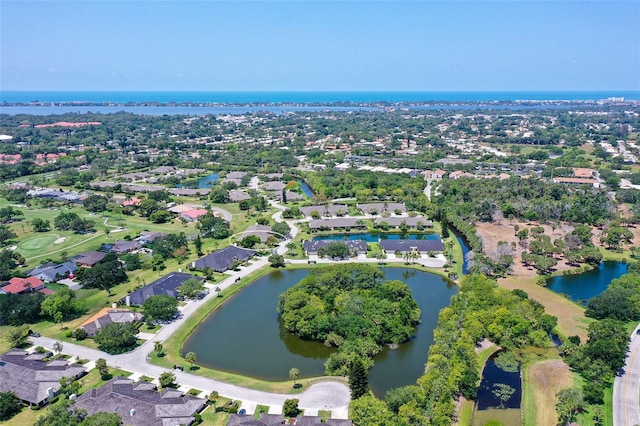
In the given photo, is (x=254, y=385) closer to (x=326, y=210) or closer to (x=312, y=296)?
(x=312, y=296)

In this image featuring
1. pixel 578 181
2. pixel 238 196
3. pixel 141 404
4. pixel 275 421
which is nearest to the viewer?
pixel 275 421

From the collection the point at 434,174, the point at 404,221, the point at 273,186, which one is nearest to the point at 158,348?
the point at 404,221

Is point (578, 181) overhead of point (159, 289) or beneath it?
overhead

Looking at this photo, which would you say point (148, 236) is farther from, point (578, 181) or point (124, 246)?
point (578, 181)

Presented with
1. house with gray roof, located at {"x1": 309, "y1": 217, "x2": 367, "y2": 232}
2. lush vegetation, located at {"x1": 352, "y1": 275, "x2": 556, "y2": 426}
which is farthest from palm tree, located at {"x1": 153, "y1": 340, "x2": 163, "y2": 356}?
house with gray roof, located at {"x1": 309, "y1": 217, "x2": 367, "y2": 232}

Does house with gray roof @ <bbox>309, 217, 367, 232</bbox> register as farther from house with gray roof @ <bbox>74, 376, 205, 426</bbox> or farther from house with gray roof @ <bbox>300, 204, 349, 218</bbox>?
house with gray roof @ <bbox>74, 376, 205, 426</bbox>

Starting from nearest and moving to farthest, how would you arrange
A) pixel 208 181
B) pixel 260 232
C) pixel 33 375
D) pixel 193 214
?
1. pixel 33 375
2. pixel 260 232
3. pixel 193 214
4. pixel 208 181

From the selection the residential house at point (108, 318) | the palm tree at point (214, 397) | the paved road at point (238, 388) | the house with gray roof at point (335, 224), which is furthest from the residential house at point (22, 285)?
the house with gray roof at point (335, 224)

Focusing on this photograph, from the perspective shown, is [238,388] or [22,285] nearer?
[238,388]

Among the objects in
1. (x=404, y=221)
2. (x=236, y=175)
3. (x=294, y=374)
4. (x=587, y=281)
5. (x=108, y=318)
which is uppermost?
(x=236, y=175)
